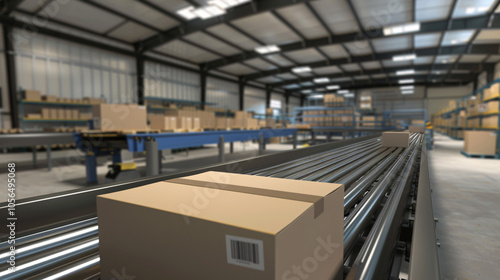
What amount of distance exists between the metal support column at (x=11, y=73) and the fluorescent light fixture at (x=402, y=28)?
33.9 feet

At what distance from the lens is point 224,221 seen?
400 millimetres

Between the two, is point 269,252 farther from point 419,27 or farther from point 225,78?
point 225,78

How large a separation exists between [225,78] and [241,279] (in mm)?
13550

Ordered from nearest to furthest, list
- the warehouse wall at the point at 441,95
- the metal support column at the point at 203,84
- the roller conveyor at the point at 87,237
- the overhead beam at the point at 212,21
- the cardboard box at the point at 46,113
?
the roller conveyor at the point at 87,237, the overhead beam at the point at 212,21, the cardboard box at the point at 46,113, the metal support column at the point at 203,84, the warehouse wall at the point at 441,95

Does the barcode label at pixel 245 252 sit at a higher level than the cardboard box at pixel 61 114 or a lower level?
lower

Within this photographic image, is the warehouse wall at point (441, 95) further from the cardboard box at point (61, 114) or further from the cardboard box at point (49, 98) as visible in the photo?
the cardboard box at point (49, 98)

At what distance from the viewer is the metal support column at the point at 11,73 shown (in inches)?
248

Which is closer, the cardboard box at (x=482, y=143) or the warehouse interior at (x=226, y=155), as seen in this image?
the warehouse interior at (x=226, y=155)

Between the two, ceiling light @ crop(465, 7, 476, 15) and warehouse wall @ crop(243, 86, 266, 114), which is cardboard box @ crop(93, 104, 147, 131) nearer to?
ceiling light @ crop(465, 7, 476, 15)

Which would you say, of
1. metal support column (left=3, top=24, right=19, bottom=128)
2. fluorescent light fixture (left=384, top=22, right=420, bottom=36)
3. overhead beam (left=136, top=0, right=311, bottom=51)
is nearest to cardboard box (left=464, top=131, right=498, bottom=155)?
fluorescent light fixture (left=384, top=22, right=420, bottom=36)

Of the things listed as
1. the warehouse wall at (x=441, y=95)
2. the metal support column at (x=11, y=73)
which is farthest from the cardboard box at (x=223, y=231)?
the warehouse wall at (x=441, y=95)

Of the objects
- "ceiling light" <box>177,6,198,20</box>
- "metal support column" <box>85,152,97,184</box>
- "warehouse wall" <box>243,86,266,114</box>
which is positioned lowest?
"metal support column" <box>85,152,97,184</box>

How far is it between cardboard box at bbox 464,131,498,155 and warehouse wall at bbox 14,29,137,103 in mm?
10207

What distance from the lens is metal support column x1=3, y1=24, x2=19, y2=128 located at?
248 inches
